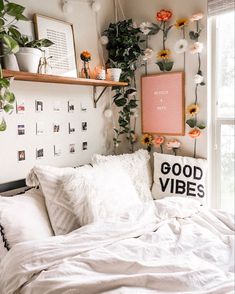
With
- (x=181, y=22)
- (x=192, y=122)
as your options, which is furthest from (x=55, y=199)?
(x=181, y=22)

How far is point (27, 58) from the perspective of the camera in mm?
1828

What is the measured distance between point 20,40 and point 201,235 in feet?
4.85

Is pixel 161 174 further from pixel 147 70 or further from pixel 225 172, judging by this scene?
pixel 147 70

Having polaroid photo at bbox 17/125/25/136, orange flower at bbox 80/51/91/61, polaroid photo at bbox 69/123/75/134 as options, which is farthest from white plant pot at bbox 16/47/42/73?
polaroid photo at bbox 69/123/75/134

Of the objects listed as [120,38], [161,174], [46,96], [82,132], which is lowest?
[161,174]

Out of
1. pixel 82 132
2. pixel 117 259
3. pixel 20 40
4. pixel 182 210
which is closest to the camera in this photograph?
pixel 117 259

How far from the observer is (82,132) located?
8.18 feet

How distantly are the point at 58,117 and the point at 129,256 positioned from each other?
1228mm

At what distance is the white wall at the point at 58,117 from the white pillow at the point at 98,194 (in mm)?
380

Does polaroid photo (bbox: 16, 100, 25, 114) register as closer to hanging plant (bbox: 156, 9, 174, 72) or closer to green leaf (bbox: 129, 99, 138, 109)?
green leaf (bbox: 129, 99, 138, 109)

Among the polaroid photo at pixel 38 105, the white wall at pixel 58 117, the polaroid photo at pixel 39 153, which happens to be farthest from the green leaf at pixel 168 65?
the polaroid photo at pixel 39 153

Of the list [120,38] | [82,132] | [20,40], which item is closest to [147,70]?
[120,38]

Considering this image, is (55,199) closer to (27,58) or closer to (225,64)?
(27,58)

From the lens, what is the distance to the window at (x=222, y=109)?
241 centimetres
